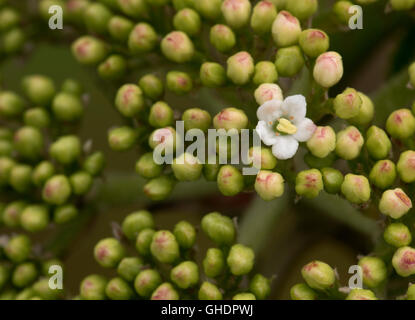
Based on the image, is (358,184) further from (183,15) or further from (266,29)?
(183,15)

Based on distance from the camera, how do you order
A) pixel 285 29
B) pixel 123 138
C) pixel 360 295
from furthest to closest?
pixel 123 138 < pixel 285 29 < pixel 360 295

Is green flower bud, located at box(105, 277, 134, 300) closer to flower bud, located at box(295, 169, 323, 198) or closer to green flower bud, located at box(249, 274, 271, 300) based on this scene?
green flower bud, located at box(249, 274, 271, 300)

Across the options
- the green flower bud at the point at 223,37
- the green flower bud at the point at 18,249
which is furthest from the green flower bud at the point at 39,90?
the green flower bud at the point at 223,37

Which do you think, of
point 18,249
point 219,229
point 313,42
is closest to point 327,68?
point 313,42

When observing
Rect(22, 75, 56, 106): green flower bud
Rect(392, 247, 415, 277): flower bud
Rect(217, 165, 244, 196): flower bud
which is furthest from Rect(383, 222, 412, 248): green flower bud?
Rect(22, 75, 56, 106): green flower bud

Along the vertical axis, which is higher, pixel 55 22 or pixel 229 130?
pixel 55 22

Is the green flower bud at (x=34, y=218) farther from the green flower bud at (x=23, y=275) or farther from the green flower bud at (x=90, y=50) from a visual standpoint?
the green flower bud at (x=90, y=50)

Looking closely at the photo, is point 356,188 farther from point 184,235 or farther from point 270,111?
point 184,235
